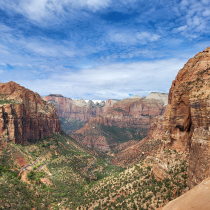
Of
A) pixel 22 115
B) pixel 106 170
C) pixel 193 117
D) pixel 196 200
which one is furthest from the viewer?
pixel 106 170

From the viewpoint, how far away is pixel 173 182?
27734 mm

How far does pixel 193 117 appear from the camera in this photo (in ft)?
77.6

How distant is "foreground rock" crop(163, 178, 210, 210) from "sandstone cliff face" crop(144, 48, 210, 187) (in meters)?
5.14

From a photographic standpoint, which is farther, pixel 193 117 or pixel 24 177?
pixel 24 177

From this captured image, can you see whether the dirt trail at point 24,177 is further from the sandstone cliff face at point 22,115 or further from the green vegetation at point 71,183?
the sandstone cliff face at point 22,115

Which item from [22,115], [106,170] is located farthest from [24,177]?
[106,170]

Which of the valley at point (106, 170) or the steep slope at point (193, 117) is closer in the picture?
the steep slope at point (193, 117)

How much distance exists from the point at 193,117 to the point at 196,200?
1365cm

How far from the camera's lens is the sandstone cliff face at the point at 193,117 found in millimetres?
20531

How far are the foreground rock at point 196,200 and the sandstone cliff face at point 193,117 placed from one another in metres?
5.14

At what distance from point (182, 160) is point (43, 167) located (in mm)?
64661

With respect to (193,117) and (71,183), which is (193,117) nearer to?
(193,117)

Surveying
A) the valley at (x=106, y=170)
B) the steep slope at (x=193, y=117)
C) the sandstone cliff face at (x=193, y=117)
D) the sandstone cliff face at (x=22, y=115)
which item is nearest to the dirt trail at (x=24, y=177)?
the valley at (x=106, y=170)

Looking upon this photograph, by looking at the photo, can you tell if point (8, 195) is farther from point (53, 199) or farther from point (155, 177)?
point (155, 177)
